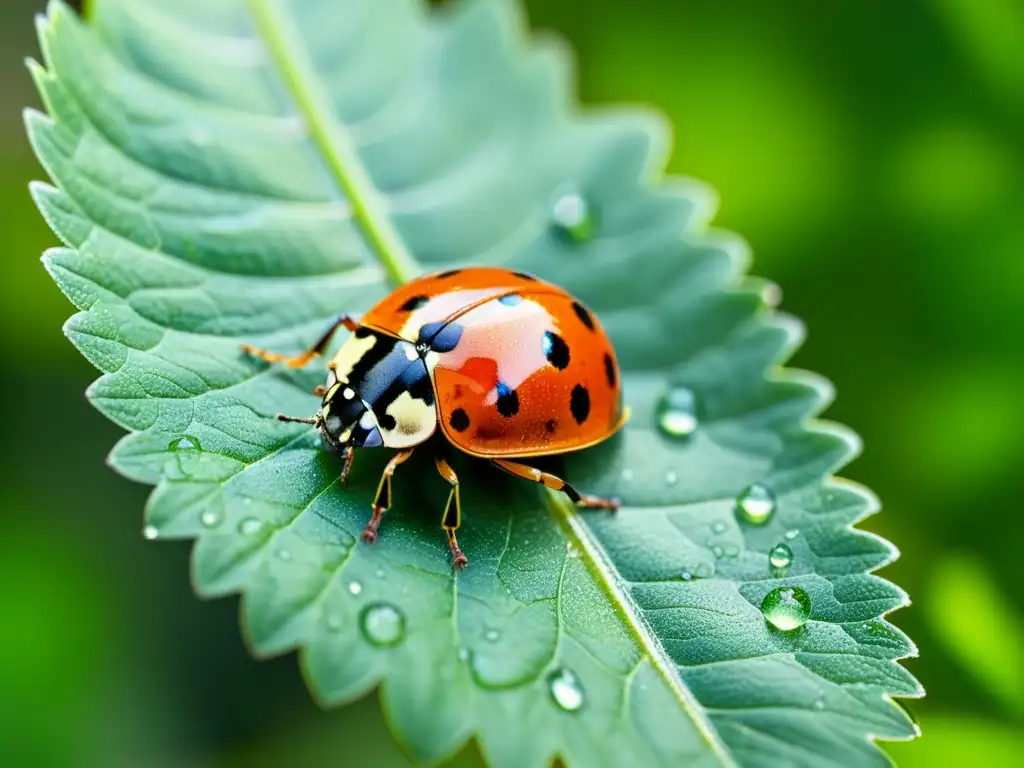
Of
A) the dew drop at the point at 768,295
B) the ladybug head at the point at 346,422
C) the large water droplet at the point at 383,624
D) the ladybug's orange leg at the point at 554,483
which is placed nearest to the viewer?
the large water droplet at the point at 383,624

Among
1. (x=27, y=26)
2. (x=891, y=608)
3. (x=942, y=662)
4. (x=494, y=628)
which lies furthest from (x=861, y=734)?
(x=27, y=26)

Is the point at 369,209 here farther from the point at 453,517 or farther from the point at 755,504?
the point at 755,504

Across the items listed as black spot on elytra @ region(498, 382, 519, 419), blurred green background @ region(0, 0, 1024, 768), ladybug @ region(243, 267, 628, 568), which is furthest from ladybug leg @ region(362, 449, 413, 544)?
blurred green background @ region(0, 0, 1024, 768)

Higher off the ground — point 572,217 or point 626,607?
point 572,217

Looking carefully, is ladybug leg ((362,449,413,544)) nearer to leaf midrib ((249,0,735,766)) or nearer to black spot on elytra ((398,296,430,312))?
leaf midrib ((249,0,735,766))

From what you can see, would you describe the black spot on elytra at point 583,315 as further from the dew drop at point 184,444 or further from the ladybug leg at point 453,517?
the dew drop at point 184,444

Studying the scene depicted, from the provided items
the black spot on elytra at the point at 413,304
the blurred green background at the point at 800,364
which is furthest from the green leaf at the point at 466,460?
the blurred green background at the point at 800,364

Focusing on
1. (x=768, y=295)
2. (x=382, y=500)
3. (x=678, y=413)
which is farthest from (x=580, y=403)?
(x=768, y=295)
